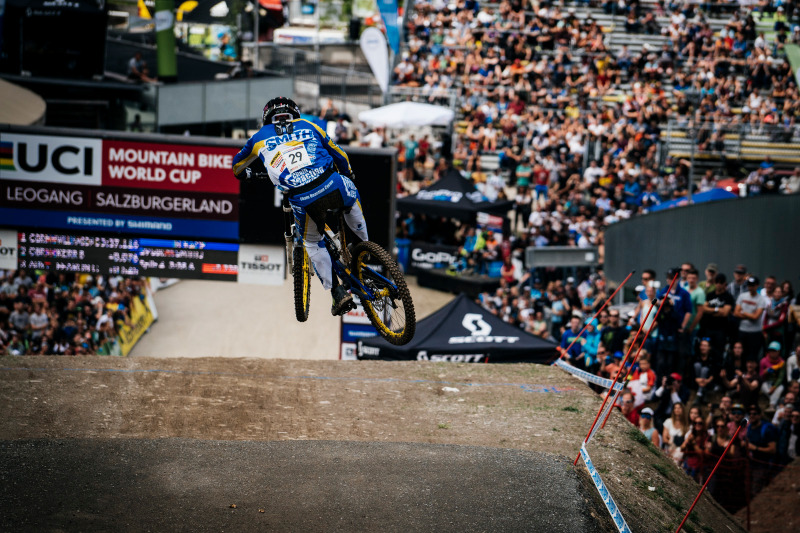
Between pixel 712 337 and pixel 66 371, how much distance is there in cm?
837

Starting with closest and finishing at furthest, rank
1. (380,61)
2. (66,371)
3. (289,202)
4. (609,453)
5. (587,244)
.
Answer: (289,202)
(609,453)
(66,371)
(587,244)
(380,61)

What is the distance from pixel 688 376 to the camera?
12836 millimetres


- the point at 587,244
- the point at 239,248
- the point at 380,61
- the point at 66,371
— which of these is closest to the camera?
the point at 66,371

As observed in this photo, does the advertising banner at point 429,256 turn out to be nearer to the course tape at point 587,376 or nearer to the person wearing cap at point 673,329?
the person wearing cap at point 673,329

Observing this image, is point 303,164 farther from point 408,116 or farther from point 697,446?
point 408,116

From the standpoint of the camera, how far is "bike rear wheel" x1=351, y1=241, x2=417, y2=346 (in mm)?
8250

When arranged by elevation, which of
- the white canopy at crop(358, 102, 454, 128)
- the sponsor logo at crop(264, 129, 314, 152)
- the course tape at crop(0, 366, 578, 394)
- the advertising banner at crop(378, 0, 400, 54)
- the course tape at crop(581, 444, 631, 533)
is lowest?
the course tape at crop(0, 366, 578, 394)

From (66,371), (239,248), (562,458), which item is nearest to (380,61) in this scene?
(239,248)

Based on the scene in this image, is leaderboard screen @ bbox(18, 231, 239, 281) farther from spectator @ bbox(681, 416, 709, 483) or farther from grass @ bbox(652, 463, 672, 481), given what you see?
spectator @ bbox(681, 416, 709, 483)

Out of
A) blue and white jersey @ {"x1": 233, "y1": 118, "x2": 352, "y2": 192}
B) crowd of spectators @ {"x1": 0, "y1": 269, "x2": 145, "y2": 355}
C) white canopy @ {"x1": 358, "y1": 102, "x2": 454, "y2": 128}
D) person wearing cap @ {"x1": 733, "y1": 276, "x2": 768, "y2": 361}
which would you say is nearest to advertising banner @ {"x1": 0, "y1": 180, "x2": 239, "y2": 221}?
crowd of spectators @ {"x1": 0, "y1": 269, "x2": 145, "y2": 355}

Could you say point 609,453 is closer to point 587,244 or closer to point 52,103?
point 587,244

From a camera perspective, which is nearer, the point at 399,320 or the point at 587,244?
the point at 399,320

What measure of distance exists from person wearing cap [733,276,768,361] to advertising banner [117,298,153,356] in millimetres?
11593

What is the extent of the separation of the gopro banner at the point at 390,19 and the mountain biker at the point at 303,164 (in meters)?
18.2
